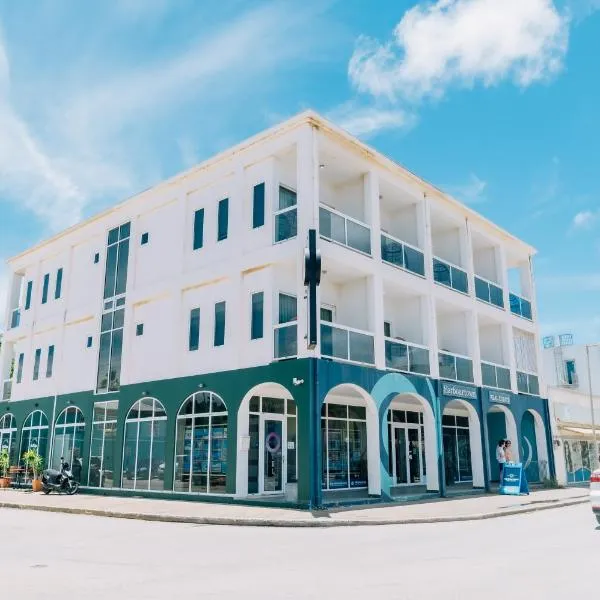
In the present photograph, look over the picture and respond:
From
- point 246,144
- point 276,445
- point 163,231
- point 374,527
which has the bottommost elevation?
point 374,527

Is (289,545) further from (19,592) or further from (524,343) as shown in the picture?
(524,343)

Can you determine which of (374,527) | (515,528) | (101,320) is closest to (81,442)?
(101,320)

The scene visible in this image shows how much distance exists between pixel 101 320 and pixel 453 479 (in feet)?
51.1

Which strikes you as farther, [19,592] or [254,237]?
[254,237]

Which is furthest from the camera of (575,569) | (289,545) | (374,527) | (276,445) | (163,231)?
(163,231)

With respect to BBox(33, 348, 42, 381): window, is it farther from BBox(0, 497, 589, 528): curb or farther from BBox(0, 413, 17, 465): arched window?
BBox(0, 497, 589, 528): curb

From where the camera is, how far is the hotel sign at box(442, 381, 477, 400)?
20.7 m

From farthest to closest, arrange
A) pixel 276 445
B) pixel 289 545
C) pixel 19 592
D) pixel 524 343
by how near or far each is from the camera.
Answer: pixel 524 343
pixel 276 445
pixel 289 545
pixel 19 592

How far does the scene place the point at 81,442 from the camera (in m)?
23.7

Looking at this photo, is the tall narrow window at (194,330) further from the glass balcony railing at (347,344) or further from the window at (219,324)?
the glass balcony railing at (347,344)

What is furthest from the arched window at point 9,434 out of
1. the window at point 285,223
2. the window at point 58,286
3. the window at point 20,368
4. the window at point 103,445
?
the window at point 285,223

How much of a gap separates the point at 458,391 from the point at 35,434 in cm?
1798

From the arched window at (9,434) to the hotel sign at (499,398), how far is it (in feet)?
68.3

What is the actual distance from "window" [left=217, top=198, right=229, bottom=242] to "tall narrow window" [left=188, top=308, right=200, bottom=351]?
2.56m
